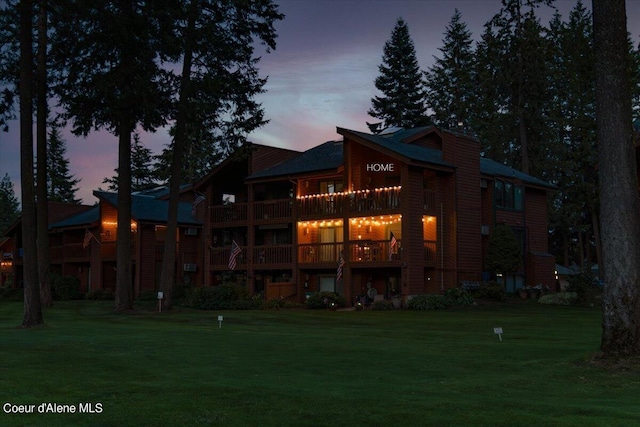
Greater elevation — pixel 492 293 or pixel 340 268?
pixel 340 268

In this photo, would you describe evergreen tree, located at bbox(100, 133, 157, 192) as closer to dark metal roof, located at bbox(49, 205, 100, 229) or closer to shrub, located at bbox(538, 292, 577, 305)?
dark metal roof, located at bbox(49, 205, 100, 229)

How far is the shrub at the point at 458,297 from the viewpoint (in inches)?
1426

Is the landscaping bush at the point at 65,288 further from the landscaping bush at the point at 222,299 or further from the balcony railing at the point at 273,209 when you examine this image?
the landscaping bush at the point at 222,299

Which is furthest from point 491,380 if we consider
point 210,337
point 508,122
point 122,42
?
point 508,122

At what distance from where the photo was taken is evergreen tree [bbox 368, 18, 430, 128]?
79.5m

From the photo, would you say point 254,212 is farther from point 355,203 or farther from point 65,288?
point 65,288

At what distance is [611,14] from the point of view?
14.2 meters

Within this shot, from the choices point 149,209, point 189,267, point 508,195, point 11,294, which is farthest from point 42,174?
point 508,195

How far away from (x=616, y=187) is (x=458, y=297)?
2316cm

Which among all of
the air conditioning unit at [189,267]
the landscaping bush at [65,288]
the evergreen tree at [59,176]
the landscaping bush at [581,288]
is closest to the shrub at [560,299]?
the landscaping bush at [581,288]

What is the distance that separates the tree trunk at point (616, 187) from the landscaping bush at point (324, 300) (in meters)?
24.4

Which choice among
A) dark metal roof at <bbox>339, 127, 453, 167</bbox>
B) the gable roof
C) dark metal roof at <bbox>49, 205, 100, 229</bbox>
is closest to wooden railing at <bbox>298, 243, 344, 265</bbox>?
dark metal roof at <bbox>339, 127, 453, 167</bbox>

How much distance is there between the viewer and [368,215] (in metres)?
38.8

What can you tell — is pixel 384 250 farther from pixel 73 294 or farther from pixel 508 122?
pixel 508 122
